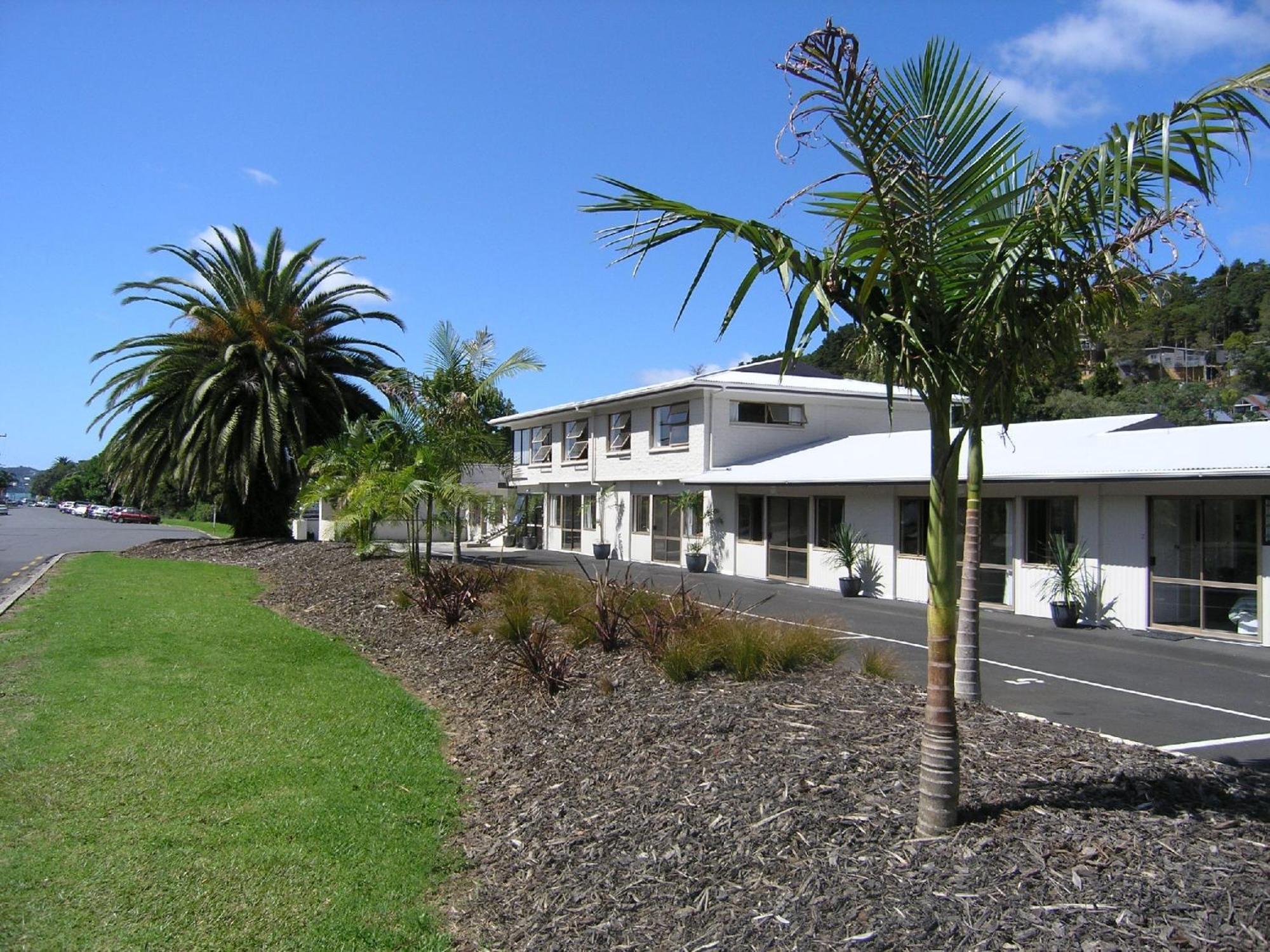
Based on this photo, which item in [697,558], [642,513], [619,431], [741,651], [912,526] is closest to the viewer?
[741,651]

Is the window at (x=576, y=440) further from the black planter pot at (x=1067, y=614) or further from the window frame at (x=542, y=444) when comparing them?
the black planter pot at (x=1067, y=614)

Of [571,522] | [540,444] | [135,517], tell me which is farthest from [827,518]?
[135,517]

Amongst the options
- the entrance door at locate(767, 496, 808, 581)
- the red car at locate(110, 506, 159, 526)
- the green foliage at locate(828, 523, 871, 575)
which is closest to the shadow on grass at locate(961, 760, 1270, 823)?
the green foliage at locate(828, 523, 871, 575)

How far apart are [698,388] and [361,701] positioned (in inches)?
786

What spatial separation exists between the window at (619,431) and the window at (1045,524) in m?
16.1

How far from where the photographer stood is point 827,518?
2400 centimetres

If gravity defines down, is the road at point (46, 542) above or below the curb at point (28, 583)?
above

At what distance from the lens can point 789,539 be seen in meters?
25.2

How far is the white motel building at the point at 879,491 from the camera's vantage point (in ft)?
50.5

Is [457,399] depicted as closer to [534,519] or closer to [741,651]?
Answer: [741,651]

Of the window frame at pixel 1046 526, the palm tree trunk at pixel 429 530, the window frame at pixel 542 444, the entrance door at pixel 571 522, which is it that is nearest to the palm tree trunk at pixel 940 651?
the palm tree trunk at pixel 429 530

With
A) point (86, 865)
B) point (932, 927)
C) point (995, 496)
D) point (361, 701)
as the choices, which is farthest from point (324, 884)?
point (995, 496)

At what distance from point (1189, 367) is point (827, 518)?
164 ft

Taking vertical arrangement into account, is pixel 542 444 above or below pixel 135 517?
above
